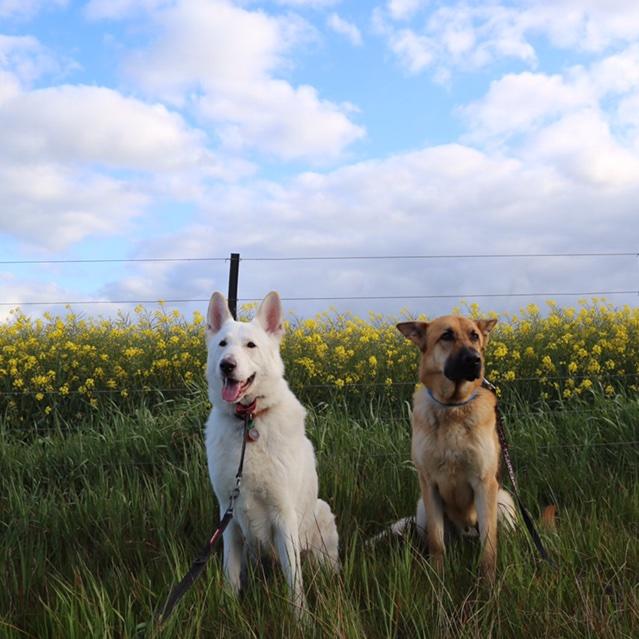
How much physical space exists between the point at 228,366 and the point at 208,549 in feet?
3.13

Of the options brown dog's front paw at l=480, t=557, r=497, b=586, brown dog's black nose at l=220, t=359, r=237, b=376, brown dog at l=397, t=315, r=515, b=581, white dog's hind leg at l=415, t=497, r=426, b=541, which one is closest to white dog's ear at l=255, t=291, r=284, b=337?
brown dog's black nose at l=220, t=359, r=237, b=376

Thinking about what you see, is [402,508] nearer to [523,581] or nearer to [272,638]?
[523,581]

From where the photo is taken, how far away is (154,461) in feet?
18.4

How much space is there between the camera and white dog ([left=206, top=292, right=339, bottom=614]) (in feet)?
11.2

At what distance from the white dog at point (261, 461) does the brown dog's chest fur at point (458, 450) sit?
0.71 metres

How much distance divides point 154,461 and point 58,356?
10.1 feet

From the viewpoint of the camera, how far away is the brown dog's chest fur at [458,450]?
3.85m

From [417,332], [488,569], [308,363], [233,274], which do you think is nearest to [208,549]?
[488,569]

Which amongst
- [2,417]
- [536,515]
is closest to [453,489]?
[536,515]

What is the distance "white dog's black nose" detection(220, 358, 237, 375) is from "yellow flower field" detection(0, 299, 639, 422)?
3.22 meters

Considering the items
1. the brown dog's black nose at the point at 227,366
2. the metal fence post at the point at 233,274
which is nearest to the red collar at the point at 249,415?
the brown dog's black nose at the point at 227,366

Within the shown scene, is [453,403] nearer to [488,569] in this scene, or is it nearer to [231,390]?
[488,569]

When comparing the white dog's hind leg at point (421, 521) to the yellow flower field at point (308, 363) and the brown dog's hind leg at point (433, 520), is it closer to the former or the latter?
the brown dog's hind leg at point (433, 520)

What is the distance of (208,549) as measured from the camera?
2.94m
